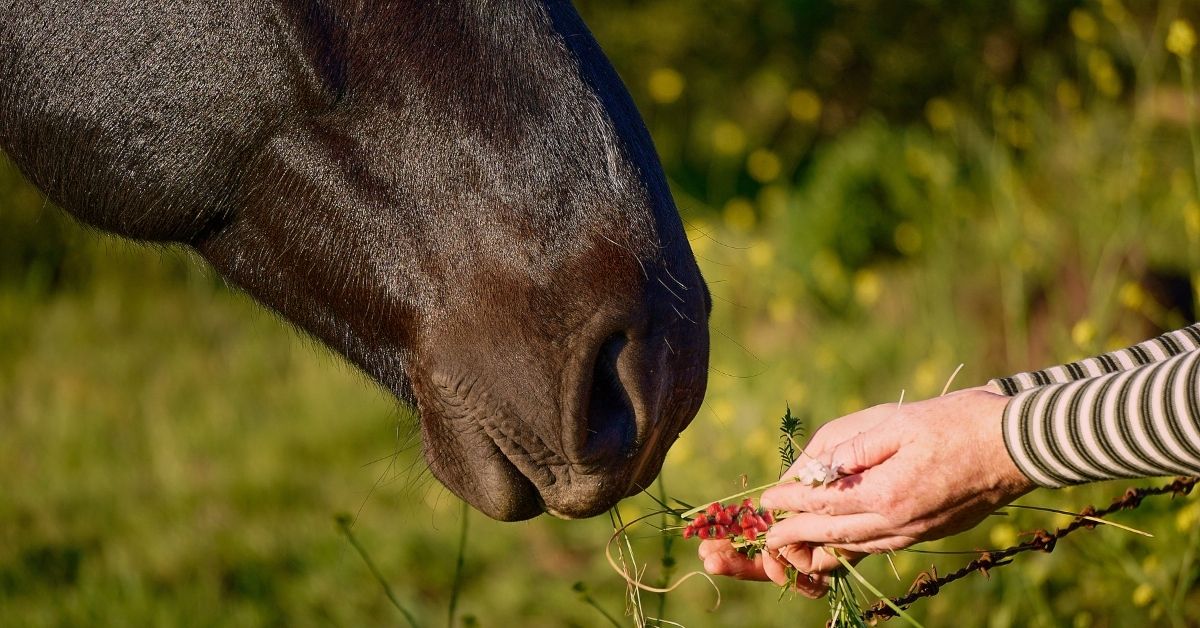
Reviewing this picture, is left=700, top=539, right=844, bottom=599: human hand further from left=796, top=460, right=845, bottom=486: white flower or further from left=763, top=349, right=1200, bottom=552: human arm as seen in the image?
left=796, top=460, right=845, bottom=486: white flower

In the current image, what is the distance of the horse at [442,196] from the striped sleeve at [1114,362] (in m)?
0.55

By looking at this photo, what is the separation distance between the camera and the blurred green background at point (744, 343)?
11.9 ft

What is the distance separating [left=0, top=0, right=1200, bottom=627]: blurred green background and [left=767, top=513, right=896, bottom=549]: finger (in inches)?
20.8

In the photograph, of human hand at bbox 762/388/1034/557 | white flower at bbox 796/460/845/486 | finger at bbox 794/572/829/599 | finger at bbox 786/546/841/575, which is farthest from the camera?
finger at bbox 794/572/829/599

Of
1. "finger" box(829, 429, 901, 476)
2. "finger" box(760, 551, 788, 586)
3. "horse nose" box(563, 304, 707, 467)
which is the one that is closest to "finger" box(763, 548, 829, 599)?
"finger" box(760, 551, 788, 586)

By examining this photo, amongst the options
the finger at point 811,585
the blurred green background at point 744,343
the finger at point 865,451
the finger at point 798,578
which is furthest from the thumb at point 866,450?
the blurred green background at point 744,343

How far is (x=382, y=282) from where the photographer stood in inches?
78.7

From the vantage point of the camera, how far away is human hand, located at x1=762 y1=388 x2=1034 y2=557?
169cm

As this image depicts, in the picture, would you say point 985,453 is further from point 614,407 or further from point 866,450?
point 614,407

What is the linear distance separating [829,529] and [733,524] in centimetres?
22

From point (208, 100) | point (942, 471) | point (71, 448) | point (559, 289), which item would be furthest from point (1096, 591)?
point (71, 448)

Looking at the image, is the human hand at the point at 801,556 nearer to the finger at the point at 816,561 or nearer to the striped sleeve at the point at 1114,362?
the finger at the point at 816,561

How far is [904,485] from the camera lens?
5.63ft

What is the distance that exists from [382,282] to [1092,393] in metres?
1.16
